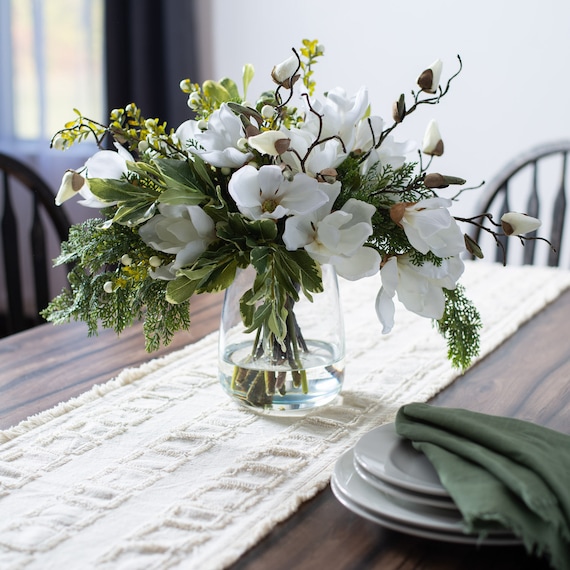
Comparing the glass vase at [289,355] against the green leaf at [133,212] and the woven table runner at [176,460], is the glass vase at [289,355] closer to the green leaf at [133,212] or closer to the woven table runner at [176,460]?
the woven table runner at [176,460]

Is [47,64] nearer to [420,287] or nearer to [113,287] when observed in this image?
[113,287]

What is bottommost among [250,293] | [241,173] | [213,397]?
[213,397]

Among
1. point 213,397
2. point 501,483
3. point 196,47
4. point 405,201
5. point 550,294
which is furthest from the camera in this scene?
point 196,47

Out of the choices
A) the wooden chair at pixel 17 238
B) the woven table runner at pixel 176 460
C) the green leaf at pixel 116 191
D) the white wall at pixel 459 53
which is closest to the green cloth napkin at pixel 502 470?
the woven table runner at pixel 176 460

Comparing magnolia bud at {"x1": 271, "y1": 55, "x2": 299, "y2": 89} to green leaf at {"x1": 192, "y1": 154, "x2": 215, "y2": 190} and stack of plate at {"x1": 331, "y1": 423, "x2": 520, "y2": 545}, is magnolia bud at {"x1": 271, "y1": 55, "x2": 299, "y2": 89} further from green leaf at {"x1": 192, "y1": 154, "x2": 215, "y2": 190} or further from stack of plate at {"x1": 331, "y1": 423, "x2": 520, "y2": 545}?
stack of plate at {"x1": 331, "y1": 423, "x2": 520, "y2": 545}

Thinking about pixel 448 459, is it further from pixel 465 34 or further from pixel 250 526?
pixel 465 34

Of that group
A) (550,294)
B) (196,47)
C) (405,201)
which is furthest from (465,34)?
(405,201)

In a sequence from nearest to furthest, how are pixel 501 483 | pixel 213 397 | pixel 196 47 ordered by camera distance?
pixel 501 483 → pixel 213 397 → pixel 196 47

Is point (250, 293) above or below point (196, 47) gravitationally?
below

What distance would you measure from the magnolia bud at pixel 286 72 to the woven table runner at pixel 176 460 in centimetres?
38

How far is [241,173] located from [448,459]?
1.05ft

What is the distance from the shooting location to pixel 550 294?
1.50m

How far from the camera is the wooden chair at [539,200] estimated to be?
183 centimetres

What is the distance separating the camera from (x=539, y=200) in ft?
6.74
